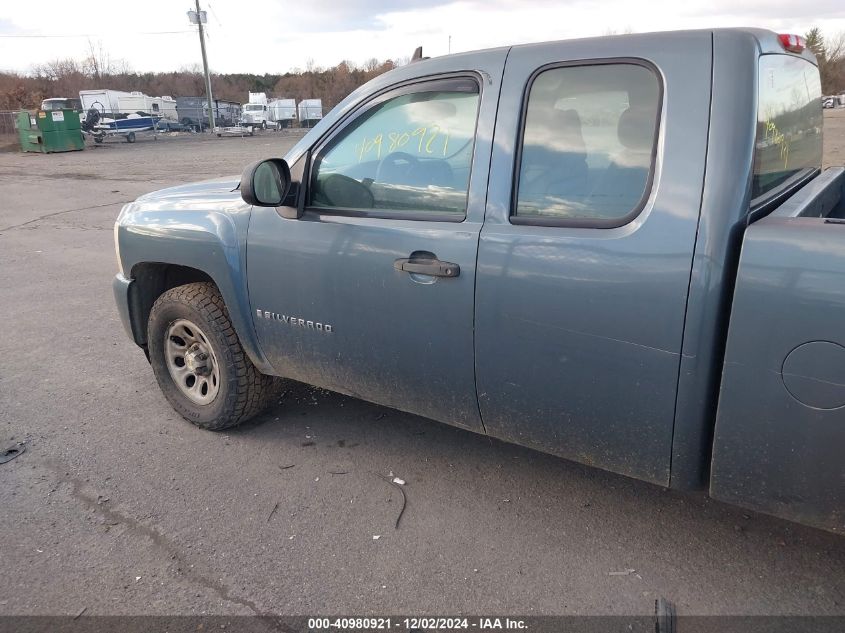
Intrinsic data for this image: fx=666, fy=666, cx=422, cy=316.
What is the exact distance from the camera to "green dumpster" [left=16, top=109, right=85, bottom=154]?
29.2 metres

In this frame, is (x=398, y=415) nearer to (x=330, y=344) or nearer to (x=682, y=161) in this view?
(x=330, y=344)

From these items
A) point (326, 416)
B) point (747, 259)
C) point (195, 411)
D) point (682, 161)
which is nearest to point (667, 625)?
point (747, 259)

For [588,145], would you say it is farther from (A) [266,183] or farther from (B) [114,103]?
(B) [114,103]

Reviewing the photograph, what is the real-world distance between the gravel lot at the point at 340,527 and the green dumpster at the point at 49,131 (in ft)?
97.8

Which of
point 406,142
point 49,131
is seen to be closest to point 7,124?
point 49,131

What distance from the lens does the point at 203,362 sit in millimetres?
3854

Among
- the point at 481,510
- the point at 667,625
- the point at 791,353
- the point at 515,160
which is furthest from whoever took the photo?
the point at 481,510

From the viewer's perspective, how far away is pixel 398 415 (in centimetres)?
399

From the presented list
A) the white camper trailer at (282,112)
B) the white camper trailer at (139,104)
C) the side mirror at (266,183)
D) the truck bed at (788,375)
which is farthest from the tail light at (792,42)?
the white camper trailer at (282,112)

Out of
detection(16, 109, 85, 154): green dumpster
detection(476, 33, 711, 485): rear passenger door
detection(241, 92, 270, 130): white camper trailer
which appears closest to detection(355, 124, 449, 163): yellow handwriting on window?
detection(476, 33, 711, 485): rear passenger door

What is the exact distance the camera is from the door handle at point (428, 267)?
2605 millimetres

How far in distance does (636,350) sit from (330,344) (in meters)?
1.45

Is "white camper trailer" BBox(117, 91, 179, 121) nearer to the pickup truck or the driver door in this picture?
the pickup truck

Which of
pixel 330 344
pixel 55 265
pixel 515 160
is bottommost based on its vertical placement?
pixel 55 265
